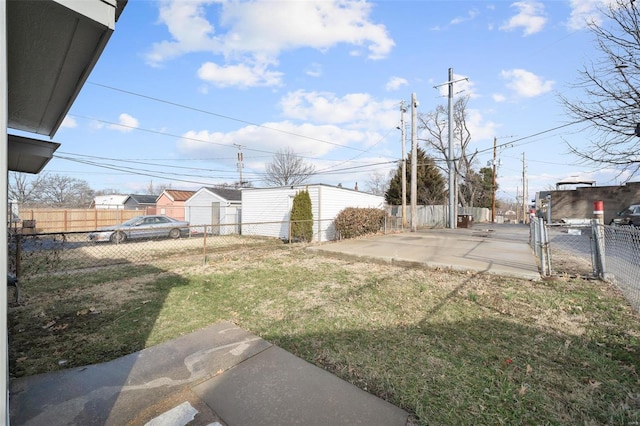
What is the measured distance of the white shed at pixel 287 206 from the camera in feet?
44.8

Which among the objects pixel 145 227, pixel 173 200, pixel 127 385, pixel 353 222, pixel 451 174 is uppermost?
pixel 451 174

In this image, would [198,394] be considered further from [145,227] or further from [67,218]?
[67,218]

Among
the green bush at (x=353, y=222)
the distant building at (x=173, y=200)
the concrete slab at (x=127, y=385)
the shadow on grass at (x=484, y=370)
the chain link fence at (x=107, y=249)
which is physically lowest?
the concrete slab at (x=127, y=385)

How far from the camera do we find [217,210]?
1966cm

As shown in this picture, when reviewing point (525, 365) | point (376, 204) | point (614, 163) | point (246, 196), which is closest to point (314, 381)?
point (525, 365)

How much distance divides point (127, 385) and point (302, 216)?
10725mm

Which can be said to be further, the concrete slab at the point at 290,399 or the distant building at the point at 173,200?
the distant building at the point at 173,200

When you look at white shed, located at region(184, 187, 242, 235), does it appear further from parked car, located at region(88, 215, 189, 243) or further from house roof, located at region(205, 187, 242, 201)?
parked car, located at region(88, 215, 189, 243)

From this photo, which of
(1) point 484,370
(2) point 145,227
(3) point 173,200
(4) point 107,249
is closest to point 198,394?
(1) point 484,370

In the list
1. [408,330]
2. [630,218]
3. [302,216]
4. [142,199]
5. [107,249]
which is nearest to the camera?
[408,330]

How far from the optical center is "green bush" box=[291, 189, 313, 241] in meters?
12.7

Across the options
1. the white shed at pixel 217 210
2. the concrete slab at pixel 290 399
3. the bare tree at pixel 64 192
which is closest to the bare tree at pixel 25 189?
the bare tree at pixel 64 192

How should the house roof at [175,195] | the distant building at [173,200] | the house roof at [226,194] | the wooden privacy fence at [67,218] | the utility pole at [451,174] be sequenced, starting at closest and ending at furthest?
the wooden privacy fence at [67,218] → the house roof at [226,194] → the utility pole at [451,174] → the distant building at [173,200] → the house roof at [175,195]

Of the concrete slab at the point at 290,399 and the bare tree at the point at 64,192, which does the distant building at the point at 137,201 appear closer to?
the bare tree at the point at 64,192
